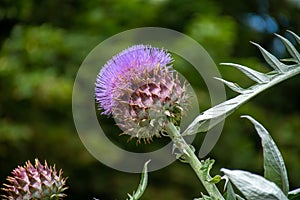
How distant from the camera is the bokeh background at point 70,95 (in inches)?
98.3

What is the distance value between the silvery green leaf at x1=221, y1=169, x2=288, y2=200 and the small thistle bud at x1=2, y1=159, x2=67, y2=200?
337mm

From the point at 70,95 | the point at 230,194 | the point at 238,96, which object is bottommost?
the point at 230,194

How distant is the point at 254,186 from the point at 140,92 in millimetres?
309

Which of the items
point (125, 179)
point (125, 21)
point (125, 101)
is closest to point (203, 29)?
point (125, 21)

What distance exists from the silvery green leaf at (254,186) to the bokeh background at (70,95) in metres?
1.86

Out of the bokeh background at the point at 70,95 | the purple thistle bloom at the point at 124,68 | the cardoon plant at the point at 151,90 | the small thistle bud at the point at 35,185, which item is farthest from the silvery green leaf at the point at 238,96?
the bokeh background at the point at 70,95

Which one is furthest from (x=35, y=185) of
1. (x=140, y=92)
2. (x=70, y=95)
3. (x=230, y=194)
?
(x=70, y=95)

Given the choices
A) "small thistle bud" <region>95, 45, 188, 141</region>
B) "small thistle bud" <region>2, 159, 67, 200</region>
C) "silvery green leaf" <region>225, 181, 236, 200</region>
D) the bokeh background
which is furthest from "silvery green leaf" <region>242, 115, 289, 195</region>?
the bokeh background

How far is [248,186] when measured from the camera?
58 cm

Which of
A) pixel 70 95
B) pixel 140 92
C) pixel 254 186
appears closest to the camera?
pixel 254 186

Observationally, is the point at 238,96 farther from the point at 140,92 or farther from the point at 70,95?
the point at 70,95

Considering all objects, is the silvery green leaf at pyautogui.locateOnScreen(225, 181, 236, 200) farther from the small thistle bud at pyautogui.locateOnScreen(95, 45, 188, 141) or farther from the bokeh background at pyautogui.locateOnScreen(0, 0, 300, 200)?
the bokeh background at pyautogui.locateOnScreen(0, 0, 300, 200)

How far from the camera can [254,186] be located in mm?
578

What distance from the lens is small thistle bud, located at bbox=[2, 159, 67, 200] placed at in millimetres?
857
